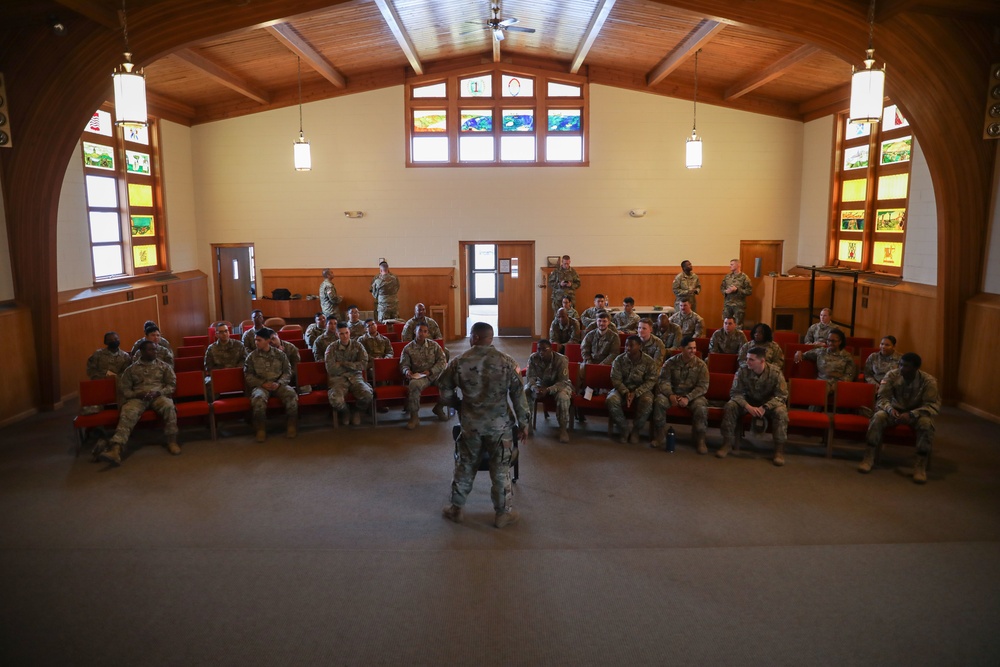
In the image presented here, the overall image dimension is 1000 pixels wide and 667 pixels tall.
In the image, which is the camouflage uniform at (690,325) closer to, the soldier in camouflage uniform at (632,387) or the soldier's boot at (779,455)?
the soldier in camouflage uniform at (632,387)

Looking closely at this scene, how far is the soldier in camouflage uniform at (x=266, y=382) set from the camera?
295 inches

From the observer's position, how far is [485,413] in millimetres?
5266

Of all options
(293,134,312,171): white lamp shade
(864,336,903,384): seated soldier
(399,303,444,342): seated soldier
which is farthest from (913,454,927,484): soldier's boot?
(293,134,312,171): white lamp shade

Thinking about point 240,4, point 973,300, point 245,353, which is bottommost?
point 245,353

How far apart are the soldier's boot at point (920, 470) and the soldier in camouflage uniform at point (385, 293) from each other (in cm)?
919

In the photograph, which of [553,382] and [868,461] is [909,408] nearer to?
[868,461]

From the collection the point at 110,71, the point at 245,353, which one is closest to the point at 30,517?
the point at 245,353

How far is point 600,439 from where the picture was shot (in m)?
7.52

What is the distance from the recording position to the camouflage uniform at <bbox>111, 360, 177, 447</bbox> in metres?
6.92

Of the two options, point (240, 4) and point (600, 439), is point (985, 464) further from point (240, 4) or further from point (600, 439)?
point (240, 4)

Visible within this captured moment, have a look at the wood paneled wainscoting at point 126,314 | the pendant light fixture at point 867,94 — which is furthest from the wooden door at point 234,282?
the pendant light fixture at point 867,94

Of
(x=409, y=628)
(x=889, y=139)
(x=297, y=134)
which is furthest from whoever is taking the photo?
(x=297, y=134)

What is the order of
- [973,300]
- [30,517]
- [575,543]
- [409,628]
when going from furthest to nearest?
[973,300]
[30,517]
[575,543]
[409,628]

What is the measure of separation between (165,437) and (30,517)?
194 cm
